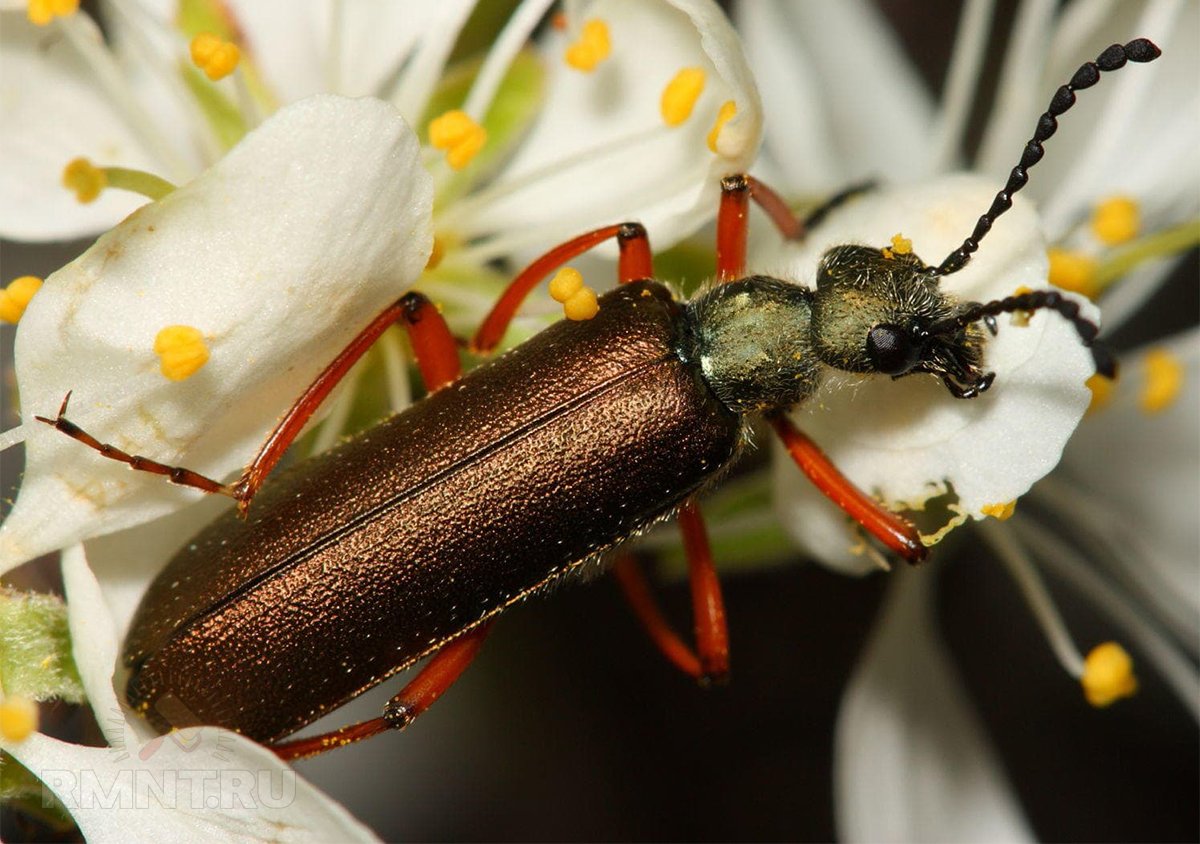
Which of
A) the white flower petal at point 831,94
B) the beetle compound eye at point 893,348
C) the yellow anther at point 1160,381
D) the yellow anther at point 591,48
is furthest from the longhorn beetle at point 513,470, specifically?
the white flower petal at point 831,94

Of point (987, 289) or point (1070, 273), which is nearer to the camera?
point (987, 289)

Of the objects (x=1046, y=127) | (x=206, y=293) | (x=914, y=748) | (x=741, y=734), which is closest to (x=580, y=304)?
(x=206, y=293)

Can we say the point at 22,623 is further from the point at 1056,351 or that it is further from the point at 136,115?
the point at 1056,351

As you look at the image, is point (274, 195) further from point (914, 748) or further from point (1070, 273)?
point (914, 748)

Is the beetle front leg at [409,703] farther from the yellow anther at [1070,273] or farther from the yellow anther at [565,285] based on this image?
the yellow anther at [1070,273]

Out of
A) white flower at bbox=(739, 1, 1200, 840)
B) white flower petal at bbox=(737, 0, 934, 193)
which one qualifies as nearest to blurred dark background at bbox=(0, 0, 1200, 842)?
white flower at bbox=(739, 1, 1200, 840)

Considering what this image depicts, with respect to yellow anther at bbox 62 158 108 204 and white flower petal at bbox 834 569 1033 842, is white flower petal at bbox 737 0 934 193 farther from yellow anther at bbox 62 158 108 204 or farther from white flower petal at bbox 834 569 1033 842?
yellow anther at bbox 62 158 108 204
